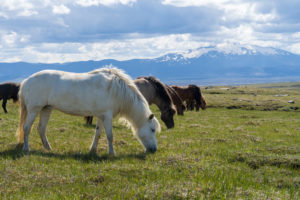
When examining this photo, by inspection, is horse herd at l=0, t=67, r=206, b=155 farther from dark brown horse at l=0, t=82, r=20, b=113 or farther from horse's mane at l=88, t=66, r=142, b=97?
dark brown horse at l=0, t=82, r=20, b=113

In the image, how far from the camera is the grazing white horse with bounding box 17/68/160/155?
30.3ft

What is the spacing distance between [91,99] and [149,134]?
2269 mm

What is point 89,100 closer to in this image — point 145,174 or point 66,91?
point 66,91

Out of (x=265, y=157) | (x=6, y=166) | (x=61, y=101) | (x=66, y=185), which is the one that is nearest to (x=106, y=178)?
(x=66, y=185)

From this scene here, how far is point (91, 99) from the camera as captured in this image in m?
9.16

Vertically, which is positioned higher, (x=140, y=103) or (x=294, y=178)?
(x=140, y=103)

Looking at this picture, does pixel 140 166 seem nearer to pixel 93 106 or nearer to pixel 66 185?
pixel 66 185

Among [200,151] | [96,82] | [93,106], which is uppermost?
[96,82]

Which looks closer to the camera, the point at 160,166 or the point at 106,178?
the point at 106,178

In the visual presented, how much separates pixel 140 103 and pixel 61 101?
8.36 feet

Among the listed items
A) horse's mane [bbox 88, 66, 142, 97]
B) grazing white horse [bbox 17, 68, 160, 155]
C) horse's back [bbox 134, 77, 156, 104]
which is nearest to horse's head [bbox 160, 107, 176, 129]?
horse's back [bbox 134, 77, 156, 104]

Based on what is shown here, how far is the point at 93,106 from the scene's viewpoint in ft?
30.1

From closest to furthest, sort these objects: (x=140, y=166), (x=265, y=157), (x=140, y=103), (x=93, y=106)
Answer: (x=140, y=166) → (x=265, y=157) → (x=93, y=106) → (x=140, y=103)

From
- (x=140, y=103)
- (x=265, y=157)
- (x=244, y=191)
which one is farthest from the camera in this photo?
(x=140, y=103)
